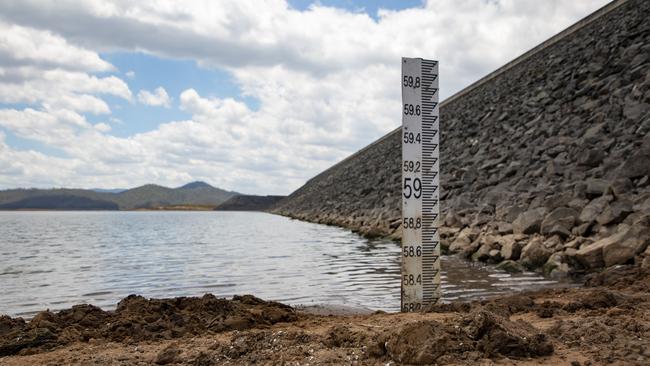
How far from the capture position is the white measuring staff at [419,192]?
602 centimetres

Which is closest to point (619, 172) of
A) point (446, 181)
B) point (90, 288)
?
point (446, 181)

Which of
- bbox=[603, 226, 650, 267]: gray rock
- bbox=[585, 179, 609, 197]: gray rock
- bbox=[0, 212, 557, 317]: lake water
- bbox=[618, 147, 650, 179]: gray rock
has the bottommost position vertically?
bbox=[0, 212, 557, 317]: lake water

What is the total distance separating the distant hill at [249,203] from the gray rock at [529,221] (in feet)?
359

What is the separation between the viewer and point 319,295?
805 centimetres

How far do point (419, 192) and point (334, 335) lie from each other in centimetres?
264

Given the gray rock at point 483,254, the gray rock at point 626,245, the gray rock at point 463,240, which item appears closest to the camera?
the gray rock at point 626,245

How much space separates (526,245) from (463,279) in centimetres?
204

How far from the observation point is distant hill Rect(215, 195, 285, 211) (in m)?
123

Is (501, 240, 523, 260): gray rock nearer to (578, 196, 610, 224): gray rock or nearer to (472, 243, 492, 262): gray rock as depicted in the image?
(472, 243, 492, 262): gray rock

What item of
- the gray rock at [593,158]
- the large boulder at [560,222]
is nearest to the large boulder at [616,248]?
the large boulder at [560,222]

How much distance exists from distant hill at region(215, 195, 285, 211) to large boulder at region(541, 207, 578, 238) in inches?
4344

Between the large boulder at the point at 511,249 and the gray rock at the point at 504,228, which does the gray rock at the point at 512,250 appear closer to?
the large boulder at the point at 511,249

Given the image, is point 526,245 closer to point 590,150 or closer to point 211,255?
point 590,150

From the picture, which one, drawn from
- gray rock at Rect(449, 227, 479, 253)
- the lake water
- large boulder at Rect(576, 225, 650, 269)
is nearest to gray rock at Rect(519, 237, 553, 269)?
the lake water
